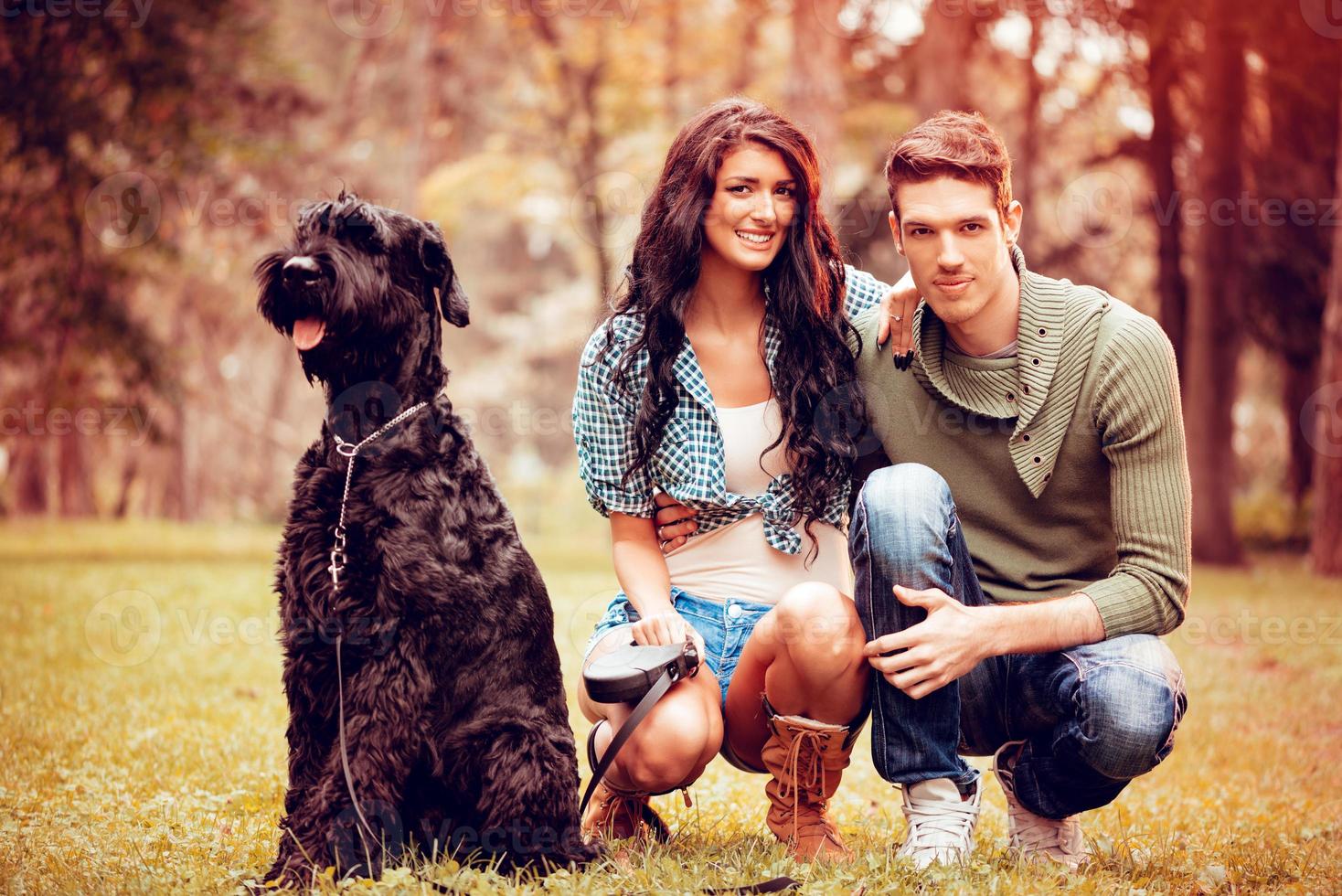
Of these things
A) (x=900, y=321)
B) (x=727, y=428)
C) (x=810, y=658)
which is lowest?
(x=810, y=658)

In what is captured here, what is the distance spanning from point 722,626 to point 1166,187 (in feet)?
36.0

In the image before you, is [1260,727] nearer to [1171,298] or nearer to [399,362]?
[399,362]

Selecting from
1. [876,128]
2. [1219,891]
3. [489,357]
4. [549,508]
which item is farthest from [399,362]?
[489,357]

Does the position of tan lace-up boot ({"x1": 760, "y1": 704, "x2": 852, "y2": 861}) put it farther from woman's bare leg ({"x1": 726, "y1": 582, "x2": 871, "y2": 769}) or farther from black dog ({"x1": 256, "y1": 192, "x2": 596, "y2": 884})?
black dog ({"x1": 256, "y1": 192, "x2": 596, "y2": 884})

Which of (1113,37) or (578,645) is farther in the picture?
(1113,37)

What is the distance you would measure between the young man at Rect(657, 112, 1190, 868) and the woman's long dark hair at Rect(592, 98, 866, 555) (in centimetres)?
17

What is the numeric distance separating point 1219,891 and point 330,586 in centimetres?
223

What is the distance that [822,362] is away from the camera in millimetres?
3141

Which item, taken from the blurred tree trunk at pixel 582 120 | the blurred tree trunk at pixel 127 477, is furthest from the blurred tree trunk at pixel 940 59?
the blurred tree trunk at pixel 127 477

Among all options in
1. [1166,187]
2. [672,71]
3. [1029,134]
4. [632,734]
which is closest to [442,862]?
[632,734]

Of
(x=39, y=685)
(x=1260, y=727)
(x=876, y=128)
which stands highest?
(x=876, y=128)

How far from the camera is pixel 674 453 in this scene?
3115 mm

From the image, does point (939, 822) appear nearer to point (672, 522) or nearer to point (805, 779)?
point (805, 779)

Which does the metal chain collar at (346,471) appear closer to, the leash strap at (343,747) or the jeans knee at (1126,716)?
the leash strap at (343,747)
